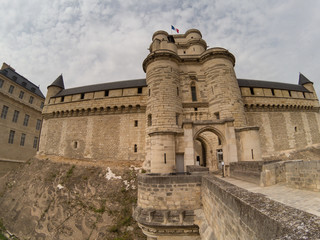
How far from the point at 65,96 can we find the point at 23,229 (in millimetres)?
12692


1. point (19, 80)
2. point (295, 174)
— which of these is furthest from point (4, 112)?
point (295, 174)

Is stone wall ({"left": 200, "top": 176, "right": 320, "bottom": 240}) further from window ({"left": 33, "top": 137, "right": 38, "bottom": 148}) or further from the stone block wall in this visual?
window ({"left": 33, "top": 137, "right": 38, "bottom": 148})

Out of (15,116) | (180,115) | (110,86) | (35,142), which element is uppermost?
(110,86)

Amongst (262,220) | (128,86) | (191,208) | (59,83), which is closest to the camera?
(262,220)

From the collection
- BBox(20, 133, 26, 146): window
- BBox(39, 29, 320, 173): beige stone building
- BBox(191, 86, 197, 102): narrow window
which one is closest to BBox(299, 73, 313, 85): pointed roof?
BBox(39, 29, 320, 173): beige stone building

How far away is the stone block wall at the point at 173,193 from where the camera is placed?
564cm

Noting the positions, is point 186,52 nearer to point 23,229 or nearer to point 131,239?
point 131,239

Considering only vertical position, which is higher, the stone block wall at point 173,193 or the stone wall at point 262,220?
the stone wall at point 262,220

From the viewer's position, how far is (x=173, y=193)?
5.75 m

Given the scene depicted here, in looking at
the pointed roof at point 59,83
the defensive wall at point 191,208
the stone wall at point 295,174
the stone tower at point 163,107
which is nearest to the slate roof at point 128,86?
the pointed roof at point 59,83

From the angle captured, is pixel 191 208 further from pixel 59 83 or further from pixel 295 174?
pixel 59 83

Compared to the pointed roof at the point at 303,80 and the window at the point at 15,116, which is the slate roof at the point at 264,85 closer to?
the pointed roof at the point at 303,80

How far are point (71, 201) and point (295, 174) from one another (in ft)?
44.1

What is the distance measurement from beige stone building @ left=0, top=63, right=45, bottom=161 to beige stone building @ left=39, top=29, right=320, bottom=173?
4.10m
